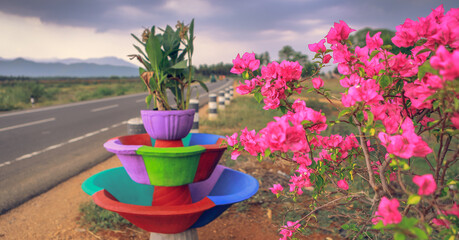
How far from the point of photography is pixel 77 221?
293 centimetres

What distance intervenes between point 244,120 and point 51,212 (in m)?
6.10

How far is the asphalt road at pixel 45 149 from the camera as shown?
395cm

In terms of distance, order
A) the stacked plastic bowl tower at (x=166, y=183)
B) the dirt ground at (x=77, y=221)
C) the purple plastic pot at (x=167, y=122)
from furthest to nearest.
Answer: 1. the dirt ground at (x=77, y=221)
2. the purple plastic pot at (x=167, y=122)
3. the stacked plastic bowl tower at (x=166, y=183)

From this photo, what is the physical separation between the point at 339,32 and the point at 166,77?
1.20 meters

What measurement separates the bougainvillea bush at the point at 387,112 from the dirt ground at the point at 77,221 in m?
1.32

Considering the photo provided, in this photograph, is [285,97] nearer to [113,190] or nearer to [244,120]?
[113,190]

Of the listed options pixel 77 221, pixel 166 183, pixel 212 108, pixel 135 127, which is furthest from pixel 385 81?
pixel 212 108

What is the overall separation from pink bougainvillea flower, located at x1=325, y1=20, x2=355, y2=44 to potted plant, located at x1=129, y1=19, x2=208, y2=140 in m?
0.91

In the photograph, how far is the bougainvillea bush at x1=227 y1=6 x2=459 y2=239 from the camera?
0.82 meters

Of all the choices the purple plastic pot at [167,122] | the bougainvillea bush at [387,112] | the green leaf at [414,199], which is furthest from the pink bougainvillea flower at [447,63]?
the purple plastic pot at [167,122]

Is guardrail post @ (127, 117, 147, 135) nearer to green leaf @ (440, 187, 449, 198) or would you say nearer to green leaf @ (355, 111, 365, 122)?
green leaf @ (355, 111, 365, 122)

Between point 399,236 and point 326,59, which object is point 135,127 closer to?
point 326,59

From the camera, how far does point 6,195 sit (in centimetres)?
360

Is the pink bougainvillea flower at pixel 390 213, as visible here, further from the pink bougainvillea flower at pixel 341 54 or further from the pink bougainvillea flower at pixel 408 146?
the pink bougainvillea flower at pixel 341 54
